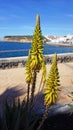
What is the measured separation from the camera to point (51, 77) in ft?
8.82

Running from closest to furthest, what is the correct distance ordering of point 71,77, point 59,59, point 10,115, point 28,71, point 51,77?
point 51,77 → point 28,71 → point 10,115 → point 71,77 → point 59,59

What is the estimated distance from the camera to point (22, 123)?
3.65 metres

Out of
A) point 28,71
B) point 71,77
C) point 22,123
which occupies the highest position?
point 28,71

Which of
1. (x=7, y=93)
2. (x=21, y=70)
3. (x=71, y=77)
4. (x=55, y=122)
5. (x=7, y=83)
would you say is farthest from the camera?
(x=21, y=70)

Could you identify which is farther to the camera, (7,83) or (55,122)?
(7,83)

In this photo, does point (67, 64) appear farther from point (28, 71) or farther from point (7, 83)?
point (28, 71)

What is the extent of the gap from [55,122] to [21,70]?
6527 mm

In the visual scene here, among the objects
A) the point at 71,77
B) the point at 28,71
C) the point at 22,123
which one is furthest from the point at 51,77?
the point at 71,77

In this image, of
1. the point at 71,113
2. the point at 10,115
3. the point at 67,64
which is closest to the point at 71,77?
the point at 67,64

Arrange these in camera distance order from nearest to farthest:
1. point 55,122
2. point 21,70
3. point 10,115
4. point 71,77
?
point 10,115
point 55,122
point 71,77
point 21,70

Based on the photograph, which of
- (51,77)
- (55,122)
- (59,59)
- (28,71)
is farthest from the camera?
(59,59)

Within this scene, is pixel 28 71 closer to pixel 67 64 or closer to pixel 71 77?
pixel 71 77

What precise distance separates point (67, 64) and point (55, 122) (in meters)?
8.45

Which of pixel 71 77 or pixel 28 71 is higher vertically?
pixel 28 71
